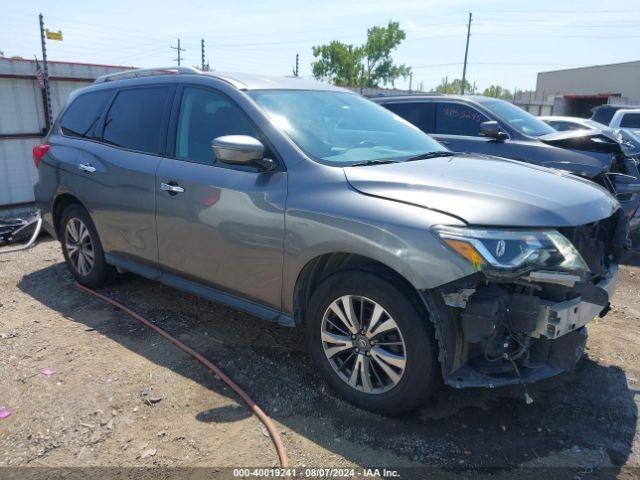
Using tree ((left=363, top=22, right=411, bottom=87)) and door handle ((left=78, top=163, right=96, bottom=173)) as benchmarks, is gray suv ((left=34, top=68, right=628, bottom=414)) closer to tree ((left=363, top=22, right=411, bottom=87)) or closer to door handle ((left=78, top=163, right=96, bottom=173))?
door handle ((left=78, top=163, right=96, bottom=173))

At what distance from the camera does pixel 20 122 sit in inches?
351

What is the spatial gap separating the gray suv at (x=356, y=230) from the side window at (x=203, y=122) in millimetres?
12

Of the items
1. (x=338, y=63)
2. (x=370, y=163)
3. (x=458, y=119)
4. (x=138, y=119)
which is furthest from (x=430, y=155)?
(x=338, y=63)

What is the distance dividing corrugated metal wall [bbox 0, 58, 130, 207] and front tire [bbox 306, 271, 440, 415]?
7.83 m

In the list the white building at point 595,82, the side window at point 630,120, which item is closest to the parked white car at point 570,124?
the side window at point 630,120

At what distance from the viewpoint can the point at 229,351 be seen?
373 centimetres

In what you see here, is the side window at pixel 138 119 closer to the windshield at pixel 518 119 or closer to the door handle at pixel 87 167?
the door handle at pixel 87 167

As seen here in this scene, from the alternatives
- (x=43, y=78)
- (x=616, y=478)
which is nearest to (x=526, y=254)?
(x=616, y=478)

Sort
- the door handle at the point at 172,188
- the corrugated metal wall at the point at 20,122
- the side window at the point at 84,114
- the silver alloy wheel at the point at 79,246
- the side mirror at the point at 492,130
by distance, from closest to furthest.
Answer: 1. the door handle at the point at 172,188
2. the side window at the point at 84,114
3. the silver alloy wheel at the point at 79,246
4. the side mirror at the point at 492,130
5. the corrugated metal wall at the point at 20,122

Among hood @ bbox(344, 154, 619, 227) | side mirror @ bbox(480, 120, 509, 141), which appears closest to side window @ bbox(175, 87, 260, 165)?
hood @ bbox(344, 154, 619, 227)

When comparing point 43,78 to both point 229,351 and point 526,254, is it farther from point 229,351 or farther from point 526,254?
point 526,254

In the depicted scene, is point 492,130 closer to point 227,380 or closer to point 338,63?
point 227,380

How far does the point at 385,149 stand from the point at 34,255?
15.3 ft

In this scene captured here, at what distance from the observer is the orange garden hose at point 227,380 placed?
8.80 feet
